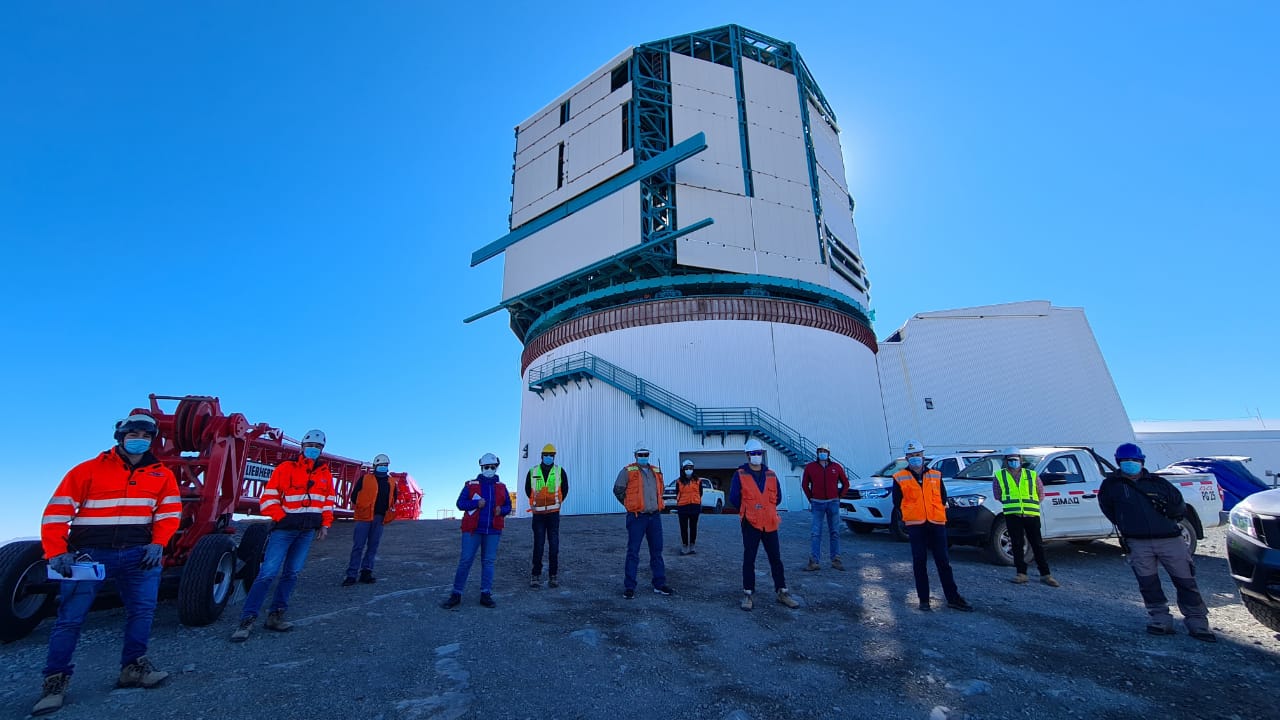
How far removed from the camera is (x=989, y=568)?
339 inches

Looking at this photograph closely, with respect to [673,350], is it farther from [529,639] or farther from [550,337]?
[529,639]

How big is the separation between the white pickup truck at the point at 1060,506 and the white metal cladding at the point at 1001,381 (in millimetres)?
19028

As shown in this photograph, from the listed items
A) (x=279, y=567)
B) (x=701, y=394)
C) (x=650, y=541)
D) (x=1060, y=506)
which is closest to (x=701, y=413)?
(x=701, y=394)

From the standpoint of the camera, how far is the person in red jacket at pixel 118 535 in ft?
12.1

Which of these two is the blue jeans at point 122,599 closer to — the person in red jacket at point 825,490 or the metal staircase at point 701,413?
the person in red jacket at point 825,490

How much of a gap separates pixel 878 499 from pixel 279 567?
33.7 ft

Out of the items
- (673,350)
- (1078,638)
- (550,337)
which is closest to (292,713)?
(1078,638)

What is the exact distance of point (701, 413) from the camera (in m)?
23.6

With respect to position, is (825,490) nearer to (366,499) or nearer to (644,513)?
(644,513)

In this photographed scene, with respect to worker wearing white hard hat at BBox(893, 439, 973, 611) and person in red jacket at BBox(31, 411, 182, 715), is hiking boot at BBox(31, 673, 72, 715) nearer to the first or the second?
person in red jacket at BBox(31, 411, 182, 715)

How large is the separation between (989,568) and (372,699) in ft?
29.4

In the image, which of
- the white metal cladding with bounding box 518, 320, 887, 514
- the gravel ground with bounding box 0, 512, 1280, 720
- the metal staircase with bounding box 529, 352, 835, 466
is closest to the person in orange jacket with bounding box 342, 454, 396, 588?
the gravel ground with bounding box 0, 512, 1280, 720

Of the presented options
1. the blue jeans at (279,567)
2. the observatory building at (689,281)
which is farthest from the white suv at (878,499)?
the observatory building at (689,281)

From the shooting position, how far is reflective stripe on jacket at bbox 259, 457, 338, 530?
5.62 metres
